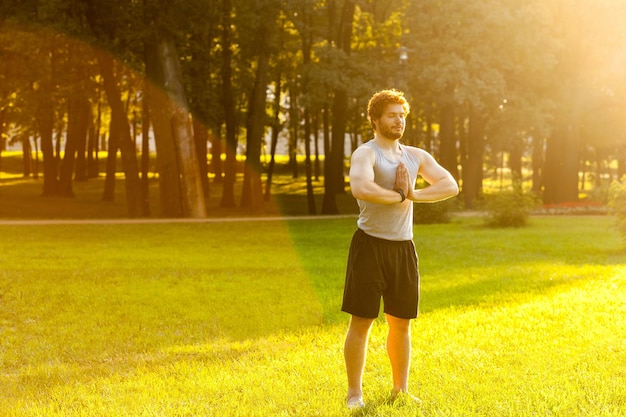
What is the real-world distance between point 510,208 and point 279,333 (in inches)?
739

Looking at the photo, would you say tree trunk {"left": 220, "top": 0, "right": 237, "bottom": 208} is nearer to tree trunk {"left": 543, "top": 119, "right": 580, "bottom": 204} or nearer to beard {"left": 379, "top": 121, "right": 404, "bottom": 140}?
tree trunk {"left": 543, "top": 119, "right": 580, "bottom": 204}

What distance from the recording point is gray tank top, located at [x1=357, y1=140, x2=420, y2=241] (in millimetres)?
5824

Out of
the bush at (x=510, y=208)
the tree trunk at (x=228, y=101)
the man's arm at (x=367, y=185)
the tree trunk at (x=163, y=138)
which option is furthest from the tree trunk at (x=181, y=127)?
the man's arm at (x=367, y=185)

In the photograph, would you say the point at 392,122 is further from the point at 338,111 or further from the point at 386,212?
the point at 338,111

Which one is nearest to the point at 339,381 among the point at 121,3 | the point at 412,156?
the point at 412,156

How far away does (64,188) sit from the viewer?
40906 millimetres

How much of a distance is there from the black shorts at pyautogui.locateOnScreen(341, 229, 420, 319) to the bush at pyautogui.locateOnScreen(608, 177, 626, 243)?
1425 cm

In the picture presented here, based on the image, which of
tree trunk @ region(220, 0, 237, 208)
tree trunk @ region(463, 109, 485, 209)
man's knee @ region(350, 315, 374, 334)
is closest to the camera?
man's knee @ region(350, 315, 374, 334)

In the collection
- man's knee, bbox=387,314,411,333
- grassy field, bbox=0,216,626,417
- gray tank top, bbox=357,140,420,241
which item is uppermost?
gray tank top, bbox=357,140,420,241

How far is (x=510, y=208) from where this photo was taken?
89.1 feet

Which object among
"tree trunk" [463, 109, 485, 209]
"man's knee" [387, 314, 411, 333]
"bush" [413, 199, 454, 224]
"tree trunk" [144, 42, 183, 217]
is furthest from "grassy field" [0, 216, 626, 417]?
"tree trunk" [463, 109, 485, 209]

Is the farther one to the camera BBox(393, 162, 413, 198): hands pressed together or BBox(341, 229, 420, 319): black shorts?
BBox(341, 229, 420, 319): black shorts

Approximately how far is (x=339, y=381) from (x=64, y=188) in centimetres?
3584

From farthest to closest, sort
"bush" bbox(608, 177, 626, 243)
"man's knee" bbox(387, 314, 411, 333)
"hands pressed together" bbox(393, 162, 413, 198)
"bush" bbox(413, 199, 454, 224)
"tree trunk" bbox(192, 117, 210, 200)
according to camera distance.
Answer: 1. "tree trunk" bbox(192, 117, 210, 200)
2. "bush" bbox(413, 199, 454, 224)
3. "bush" bbox(608, 177, 626, 243)
4. "man's knee" bbox(387, 314, 411, 333)
5. "hands pressed together" bbox(393, 162, 413, 198)
